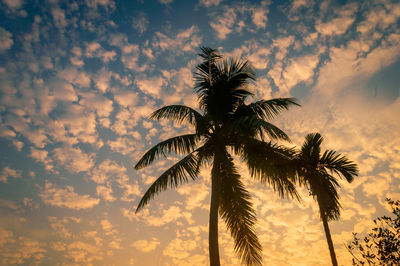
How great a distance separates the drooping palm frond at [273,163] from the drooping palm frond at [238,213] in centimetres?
96


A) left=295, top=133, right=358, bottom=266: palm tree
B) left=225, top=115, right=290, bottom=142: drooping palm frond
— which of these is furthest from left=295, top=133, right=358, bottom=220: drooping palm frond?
left=225, top=115, right=290, bottom=142: drooping palm frond

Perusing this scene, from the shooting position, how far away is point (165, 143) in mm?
8977

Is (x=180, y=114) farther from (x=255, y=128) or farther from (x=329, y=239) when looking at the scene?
(x=329, y=239)

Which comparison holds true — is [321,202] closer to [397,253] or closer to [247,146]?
[397,253]

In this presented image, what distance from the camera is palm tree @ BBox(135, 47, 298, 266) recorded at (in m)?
8.34

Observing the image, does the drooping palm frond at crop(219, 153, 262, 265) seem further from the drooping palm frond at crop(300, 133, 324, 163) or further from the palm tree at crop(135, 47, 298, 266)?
the drooping palm frond at crop(300, 133, 324, 163)

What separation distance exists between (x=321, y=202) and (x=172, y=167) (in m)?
6.42

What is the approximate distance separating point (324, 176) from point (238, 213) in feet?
13.9

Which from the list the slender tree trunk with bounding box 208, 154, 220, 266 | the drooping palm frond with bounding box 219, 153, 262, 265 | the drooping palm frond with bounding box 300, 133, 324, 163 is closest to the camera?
the slender tree trunk with bounding box 208, 154, 220, 266

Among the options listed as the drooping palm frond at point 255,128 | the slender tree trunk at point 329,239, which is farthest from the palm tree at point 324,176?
the drooping palm frond at point 255,128

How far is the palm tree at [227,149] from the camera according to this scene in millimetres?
8344

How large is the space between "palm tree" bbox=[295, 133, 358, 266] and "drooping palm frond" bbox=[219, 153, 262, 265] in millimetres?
2484

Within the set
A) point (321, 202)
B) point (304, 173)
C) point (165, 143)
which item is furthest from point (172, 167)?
point (321, 202)

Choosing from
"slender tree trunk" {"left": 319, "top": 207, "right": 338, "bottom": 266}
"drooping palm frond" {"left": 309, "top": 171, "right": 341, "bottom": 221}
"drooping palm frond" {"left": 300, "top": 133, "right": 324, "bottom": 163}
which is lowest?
"slender tree trunk" {"left": 319, "top": 207, "right": 338, "bottom": 266}
